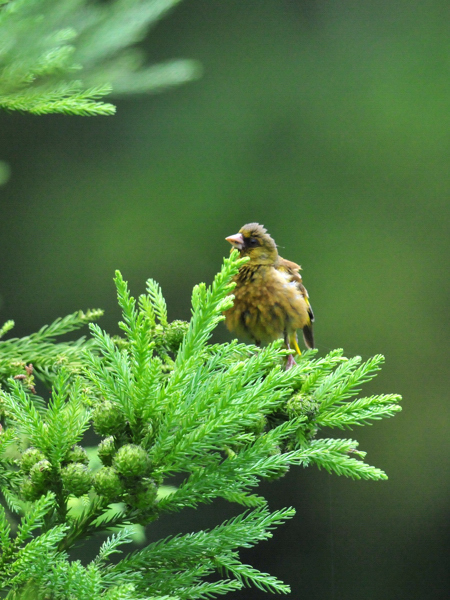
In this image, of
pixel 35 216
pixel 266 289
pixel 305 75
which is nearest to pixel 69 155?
pixel 35 216

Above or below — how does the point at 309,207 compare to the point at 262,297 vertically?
above

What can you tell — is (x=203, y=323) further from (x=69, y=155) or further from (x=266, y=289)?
(x=69, y=155)

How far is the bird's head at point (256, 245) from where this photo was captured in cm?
116

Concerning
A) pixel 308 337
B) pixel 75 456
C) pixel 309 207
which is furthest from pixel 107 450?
pixel 309 207

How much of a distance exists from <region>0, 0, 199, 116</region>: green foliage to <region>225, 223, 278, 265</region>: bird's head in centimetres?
34

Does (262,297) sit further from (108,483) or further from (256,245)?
(108,483)

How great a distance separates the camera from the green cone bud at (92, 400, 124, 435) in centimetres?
42

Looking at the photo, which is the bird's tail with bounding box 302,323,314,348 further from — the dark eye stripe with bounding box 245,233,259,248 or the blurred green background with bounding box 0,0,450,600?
the blurred green background with bounding box 0,0,450,600

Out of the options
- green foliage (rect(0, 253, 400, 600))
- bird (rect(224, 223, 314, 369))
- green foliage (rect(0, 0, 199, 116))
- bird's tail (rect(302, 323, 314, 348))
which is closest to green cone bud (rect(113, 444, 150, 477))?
green foliage (rect(0, 253, 400, 600))

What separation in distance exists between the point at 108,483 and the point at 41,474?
5 centimetres

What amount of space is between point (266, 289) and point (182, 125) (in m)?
2.06

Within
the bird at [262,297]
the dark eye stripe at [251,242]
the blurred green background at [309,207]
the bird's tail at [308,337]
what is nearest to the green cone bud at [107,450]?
the bird at [262,297]

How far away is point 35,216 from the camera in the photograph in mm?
3055

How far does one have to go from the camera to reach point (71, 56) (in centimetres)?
73
